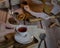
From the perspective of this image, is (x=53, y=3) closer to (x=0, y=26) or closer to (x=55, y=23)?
(x=55, y=23)

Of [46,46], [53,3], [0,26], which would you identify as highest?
[53,3]

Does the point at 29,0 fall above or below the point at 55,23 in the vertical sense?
above

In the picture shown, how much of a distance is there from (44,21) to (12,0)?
1.15ft

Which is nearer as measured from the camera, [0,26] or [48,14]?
[0,26]

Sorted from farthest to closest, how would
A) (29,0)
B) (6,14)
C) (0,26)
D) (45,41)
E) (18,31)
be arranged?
1. (29,0)
2. (6,14)
3. (0,26)
4. (45,41)
5. (18,31)

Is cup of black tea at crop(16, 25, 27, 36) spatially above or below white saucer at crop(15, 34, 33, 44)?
above

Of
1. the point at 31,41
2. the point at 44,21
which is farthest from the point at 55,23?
the point at 31,41

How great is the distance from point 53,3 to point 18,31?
0.62 m

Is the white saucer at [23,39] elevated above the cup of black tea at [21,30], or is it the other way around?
the cup of black tea at [21,30]

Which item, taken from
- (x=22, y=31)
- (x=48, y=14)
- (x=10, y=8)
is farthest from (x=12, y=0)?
(x=22, y=31)

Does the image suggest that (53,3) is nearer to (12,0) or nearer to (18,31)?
(12,0)

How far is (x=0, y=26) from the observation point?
4.14ft

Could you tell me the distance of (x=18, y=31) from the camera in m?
1.05

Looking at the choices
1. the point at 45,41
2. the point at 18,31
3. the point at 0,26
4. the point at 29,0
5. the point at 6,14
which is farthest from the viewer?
the point at 29,0
